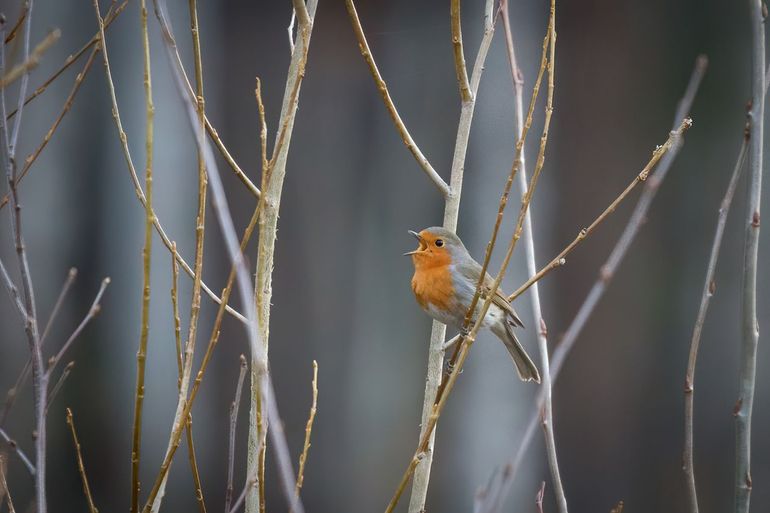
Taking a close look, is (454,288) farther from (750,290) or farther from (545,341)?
(750,290)

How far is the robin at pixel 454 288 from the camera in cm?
302

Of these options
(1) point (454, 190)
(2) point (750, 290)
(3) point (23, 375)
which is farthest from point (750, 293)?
(3) point (23, 375)

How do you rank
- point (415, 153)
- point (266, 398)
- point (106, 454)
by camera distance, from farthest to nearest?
point (106, 454) → point (415, 153) → point (266, 398)

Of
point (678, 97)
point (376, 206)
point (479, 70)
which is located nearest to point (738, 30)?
point (678, 97)

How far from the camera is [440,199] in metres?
5.01

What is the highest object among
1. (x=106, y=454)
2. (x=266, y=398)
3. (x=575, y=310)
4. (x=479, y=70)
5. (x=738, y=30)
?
(x=738, y=30)

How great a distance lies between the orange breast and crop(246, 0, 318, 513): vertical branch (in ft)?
3.36

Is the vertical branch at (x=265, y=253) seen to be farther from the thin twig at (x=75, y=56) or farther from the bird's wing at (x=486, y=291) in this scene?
the bird's wing at (x=486, y=291)

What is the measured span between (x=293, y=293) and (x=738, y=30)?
9.40 feet

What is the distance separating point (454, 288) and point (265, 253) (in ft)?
4.23

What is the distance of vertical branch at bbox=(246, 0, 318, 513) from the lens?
1.61 metres

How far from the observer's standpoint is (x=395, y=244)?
17.0 feet

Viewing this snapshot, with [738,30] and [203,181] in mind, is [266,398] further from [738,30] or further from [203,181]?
[738,30]

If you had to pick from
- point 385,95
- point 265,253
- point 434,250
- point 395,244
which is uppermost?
point 385,95
